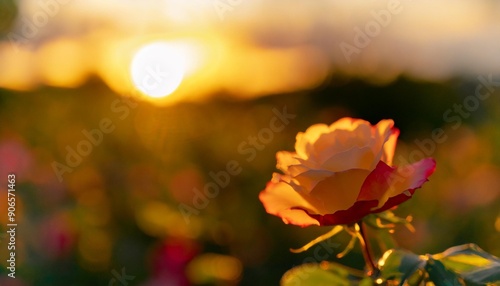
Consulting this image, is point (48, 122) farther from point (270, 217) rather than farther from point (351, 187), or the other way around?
point (351, 187)

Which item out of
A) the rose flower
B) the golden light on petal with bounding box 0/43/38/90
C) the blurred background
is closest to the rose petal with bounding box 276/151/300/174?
the rose flower

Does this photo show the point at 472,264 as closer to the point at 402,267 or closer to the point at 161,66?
the point at 402,267

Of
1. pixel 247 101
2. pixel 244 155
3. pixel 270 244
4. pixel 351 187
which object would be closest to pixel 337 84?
pixel 247 101

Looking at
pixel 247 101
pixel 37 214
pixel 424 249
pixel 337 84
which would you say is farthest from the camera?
pixel 337 84

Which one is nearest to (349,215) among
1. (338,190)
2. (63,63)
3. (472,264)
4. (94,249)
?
(338,190)

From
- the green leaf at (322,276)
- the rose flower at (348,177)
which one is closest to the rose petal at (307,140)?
the rose flower at (348,177)
